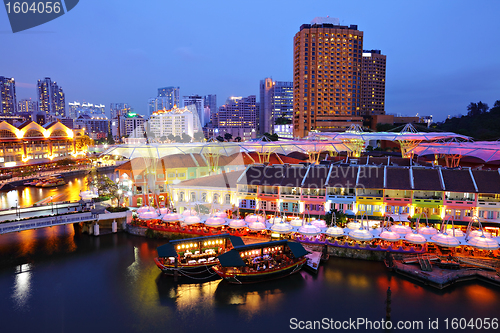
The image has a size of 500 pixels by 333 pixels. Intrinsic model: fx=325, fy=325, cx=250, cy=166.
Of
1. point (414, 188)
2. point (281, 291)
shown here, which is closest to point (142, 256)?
point (281, 291)

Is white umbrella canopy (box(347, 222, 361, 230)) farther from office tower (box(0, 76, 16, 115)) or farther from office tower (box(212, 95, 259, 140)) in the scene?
office tower (box(0, 76, 16, 115))

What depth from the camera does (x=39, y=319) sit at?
720 inches

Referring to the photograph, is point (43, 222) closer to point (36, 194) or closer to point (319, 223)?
point (319, 223)

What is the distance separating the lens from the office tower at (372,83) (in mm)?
127125

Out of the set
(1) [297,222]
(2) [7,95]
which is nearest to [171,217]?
(1) [297,222]

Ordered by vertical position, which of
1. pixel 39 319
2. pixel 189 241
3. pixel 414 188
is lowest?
pixel 39 319

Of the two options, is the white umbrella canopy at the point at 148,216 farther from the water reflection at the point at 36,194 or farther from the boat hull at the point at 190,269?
the water reflection at the point at 36,194

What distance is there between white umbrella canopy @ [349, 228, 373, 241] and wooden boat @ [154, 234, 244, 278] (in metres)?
8.29

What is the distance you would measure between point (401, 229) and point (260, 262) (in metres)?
10.9

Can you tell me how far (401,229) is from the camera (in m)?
24.2

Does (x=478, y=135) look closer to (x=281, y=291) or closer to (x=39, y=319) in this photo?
(x=281, y=291)

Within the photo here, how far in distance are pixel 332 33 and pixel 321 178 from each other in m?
86.2

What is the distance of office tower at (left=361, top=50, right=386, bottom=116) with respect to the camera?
12712cm

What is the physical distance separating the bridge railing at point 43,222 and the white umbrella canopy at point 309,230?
19237 mm
